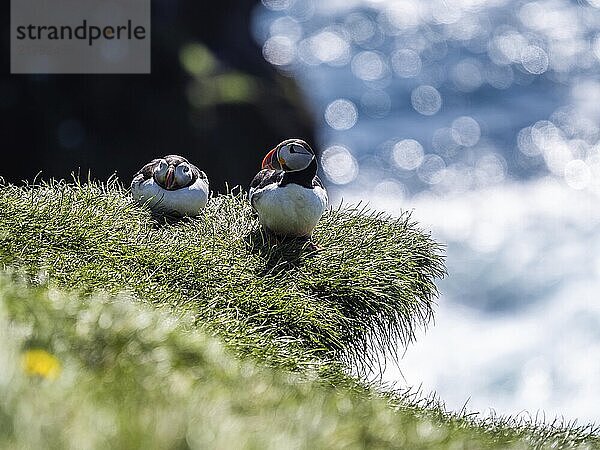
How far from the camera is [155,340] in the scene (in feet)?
5.65

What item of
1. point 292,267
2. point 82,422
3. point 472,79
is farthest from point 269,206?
point 472,79

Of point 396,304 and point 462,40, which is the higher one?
point 462,40

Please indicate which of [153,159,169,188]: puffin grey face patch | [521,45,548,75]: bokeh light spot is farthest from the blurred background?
[153,159,169,188]: puffin grey face patch

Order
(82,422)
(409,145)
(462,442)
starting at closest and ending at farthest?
(82,422)
(462,442)
(409,145)

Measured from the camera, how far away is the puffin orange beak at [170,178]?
3.13 meters

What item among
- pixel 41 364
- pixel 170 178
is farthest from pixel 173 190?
pixel 41 364

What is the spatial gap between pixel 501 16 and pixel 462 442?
34.6 feet

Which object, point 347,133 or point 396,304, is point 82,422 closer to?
point 396,304

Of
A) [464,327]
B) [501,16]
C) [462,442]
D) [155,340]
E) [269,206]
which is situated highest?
[501,16]

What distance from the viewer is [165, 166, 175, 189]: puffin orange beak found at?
10.3 ft

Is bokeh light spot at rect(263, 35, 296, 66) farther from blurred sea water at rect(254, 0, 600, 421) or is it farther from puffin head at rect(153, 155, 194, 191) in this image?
puffin head at rect(153, 155, 194, 191)

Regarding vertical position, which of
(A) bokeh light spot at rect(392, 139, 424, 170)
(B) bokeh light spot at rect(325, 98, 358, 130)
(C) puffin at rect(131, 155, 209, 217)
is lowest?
(C) puffin at rect(131, 155, 209, 217)

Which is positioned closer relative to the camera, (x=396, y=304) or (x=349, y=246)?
(x=396, y=304)

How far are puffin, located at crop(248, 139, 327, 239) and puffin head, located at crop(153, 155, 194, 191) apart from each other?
1.44 feet
